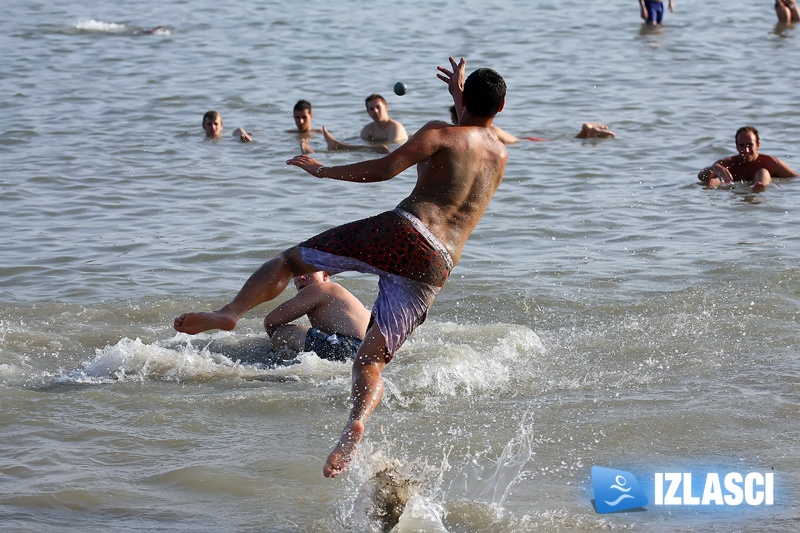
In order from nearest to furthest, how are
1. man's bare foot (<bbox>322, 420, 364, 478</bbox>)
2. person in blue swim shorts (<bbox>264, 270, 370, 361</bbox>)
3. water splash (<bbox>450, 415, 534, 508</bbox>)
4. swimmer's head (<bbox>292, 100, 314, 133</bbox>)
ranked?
man's bare foot (<bbox>322, 420, 364, 478</bbox>) < water splash (<bbox>450, 415, 534, 508</bbox>) < person in blue swim shorts (<bbox>264, 270, 370, 361</bbox>) < swimmer's head (<bbox>292, 100, 314, 133</bbox>)

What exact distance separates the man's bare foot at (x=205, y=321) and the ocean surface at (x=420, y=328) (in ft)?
2.92

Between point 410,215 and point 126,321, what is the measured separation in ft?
13.2

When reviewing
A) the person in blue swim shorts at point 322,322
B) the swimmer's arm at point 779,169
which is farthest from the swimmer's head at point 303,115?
the person in blue swim shorts at point 322,322

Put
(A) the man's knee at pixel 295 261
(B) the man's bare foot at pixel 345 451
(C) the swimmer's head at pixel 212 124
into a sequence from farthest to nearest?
(C) the swimmer's head at pixel 212 124, (A) the man's knee at pixel 295 261, (B) the man's bare foot at pixel 345 451

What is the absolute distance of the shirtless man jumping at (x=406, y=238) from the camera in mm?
5484

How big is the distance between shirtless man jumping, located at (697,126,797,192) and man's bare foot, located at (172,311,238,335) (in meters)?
8.27

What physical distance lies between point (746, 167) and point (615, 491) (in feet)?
25.6

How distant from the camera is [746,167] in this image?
1272cm

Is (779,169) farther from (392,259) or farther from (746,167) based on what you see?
(392,259)

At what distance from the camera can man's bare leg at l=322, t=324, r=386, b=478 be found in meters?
5.11

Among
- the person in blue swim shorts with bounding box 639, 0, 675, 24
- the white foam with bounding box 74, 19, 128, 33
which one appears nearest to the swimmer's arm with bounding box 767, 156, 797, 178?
the person in blue swim shorts with bounding box 639, 0, 675, 24

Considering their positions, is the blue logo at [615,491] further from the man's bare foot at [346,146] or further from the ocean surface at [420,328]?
the man's bare foot at [346,146]

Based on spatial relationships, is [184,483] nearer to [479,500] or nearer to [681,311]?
[479,500]

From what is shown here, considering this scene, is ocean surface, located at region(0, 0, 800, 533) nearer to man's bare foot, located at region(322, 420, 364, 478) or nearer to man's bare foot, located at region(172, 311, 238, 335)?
man's bare foot, located at region(322, 420, 364, 478)
